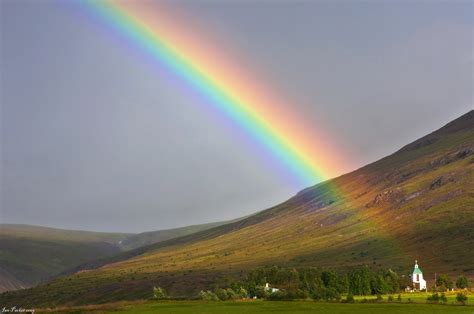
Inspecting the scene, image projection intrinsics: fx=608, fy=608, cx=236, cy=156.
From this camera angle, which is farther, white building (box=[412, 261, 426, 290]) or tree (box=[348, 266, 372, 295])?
white building (box=[412, 261, 426, 290])

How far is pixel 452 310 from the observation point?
3369 inches

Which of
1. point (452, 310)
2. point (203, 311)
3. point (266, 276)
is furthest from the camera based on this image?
point (266, 276)

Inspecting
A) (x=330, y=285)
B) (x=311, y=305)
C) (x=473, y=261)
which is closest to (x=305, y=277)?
(x=330, y=285)

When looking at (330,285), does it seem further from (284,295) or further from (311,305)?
(311,305)

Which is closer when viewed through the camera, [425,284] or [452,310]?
[452,310]

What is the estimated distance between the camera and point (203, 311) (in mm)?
94500

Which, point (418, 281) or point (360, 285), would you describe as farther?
point (418, 281)

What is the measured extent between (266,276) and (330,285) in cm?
1981

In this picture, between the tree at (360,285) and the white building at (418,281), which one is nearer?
the tree at (360,285)

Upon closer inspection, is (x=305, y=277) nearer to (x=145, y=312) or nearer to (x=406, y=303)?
(x=406, y=303)

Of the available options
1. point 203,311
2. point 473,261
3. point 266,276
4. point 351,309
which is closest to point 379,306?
point 351,309

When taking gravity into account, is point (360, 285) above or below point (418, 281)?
above

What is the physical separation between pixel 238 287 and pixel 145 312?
46.2m

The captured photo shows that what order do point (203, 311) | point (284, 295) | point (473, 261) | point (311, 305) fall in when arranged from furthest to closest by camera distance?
1. point (473, 261)
2. point (284, 295)
3. point (311, 305)
4. point (203, 311)
